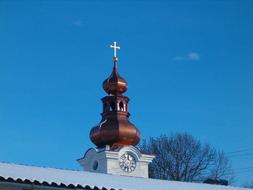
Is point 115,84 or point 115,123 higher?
point 115,84

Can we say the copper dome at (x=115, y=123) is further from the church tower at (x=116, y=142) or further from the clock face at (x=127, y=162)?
the clock face at (x=127, y=162)

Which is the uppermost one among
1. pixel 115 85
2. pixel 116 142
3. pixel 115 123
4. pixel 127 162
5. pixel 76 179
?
pixel 115 85

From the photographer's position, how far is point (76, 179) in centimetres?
2034

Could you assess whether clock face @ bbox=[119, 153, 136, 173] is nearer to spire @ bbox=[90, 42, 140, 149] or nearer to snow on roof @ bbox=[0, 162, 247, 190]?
spire @ bbox=[90, 42, 140, 149]

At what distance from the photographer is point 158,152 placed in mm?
45875

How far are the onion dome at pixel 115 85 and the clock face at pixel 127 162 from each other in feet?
13.8

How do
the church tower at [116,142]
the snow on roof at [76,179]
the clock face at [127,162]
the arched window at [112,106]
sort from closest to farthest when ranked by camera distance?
the snow on roof at [76,179] → the church tower at [116,142] → the clock face at [127,162] → the arched window at [112,106]

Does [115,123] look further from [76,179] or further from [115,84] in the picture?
[76,179]

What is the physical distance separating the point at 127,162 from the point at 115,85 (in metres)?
5.05

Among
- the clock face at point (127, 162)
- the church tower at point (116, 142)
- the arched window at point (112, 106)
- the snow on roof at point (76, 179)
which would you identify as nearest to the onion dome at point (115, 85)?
the church tower at point (116, 142)

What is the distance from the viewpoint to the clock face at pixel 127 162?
132 ft

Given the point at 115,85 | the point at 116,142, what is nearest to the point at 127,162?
the point at 116,142

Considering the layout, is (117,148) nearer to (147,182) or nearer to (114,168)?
(114,168)

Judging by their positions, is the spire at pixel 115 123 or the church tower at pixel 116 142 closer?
the church tower at pixel 116 142
